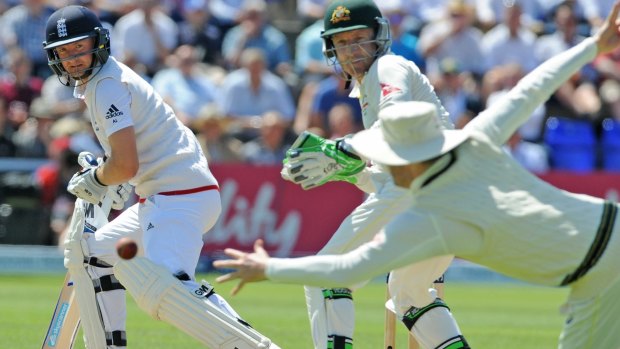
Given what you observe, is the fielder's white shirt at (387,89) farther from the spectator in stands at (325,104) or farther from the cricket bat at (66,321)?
the spectator in stands at (325,104)

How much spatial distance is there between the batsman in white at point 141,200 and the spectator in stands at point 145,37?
9.73 metres

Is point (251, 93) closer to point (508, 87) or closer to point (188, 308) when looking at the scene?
point (508, 87)

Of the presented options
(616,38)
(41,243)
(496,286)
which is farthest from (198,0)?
(616,38)

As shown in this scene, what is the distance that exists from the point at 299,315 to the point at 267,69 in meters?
6.71

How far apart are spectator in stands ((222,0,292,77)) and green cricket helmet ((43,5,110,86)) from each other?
400 inches

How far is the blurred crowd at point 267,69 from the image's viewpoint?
1509 cm

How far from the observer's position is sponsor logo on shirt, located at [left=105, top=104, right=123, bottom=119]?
247 inches

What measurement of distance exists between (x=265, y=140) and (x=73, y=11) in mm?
8769

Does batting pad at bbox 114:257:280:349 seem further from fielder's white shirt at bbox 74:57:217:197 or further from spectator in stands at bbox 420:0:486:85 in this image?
spectator in stands at bbox 420:0:486:85

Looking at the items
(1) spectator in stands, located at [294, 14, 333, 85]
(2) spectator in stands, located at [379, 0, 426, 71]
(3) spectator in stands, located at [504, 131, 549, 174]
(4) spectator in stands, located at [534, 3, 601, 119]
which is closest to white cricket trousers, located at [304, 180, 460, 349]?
(3) spectator in stands, located at [504, 131, 549, 174]

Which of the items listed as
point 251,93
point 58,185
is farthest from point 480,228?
point 251,93

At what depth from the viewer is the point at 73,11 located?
6.50 m

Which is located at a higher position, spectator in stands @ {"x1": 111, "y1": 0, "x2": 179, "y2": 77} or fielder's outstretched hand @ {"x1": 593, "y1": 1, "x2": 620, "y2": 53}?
fielder's outstretched hand @ {"x1": 593, "y1": 1, "x2": 620, "y2": 53}

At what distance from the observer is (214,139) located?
15008 millimetres
